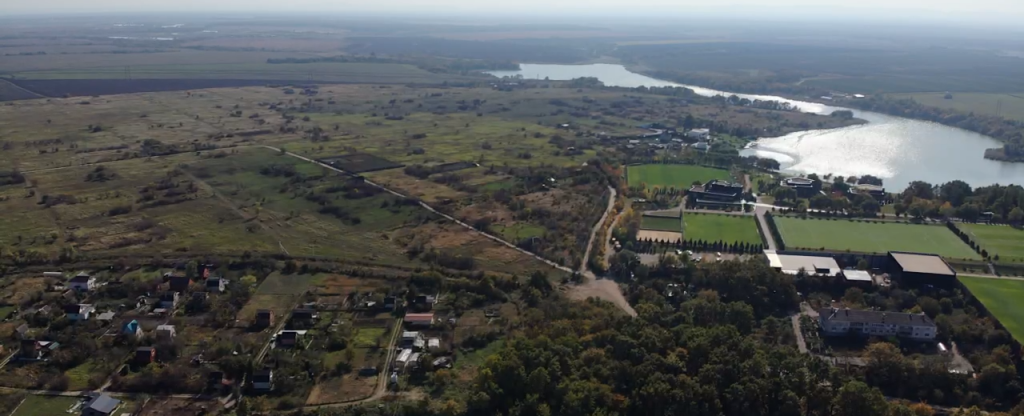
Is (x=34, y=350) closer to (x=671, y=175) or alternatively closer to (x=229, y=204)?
(x=229, y=204)

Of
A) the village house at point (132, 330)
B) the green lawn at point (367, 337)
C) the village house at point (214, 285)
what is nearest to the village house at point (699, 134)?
the green lawn at point (367, 337)

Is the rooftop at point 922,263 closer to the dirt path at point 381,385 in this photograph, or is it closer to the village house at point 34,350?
the dirt path at point 381,385

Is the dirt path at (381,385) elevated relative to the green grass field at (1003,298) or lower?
lower

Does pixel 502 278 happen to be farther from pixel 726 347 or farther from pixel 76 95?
pixel 76 95

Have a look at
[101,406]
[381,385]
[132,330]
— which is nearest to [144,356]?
[132,330]

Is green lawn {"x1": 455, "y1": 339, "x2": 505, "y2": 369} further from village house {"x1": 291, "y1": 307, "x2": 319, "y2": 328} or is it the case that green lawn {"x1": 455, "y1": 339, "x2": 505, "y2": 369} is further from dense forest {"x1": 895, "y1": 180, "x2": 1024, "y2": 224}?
dense forest {"x1": 895, "y1": 180, "x2": 1024, "y2": 224}
